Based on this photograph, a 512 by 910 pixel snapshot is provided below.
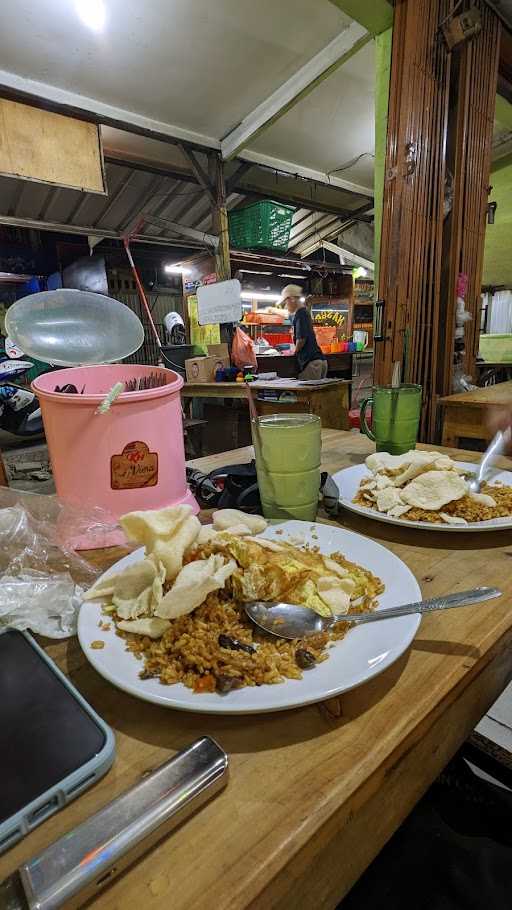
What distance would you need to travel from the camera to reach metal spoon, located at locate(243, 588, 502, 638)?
507 millimetres

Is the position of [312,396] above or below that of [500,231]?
below

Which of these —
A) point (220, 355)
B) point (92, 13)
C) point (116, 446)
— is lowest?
point (116, 446)

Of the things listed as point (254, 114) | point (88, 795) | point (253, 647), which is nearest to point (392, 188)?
point (254, 114)

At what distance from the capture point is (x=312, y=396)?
13.4 feet

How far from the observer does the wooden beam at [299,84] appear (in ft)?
9.64

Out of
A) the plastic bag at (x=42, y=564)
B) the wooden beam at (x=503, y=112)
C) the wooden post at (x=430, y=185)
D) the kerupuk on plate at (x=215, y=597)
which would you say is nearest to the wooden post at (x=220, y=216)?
the wooden post at (x=430, y=185)

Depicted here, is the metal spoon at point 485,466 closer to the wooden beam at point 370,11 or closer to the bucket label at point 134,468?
the bucket label at point 134,468

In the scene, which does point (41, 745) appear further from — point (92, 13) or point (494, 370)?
point (494, 370)

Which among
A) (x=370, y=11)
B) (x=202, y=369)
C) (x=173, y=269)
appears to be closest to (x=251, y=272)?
(x=173, y=269)

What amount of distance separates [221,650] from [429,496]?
0.56 metres

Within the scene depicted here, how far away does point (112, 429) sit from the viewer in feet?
2.58

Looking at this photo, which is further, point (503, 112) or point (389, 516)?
point (503, 112)

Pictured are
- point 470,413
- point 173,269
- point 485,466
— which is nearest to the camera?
point 485,466

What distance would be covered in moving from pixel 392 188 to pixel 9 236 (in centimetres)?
639
